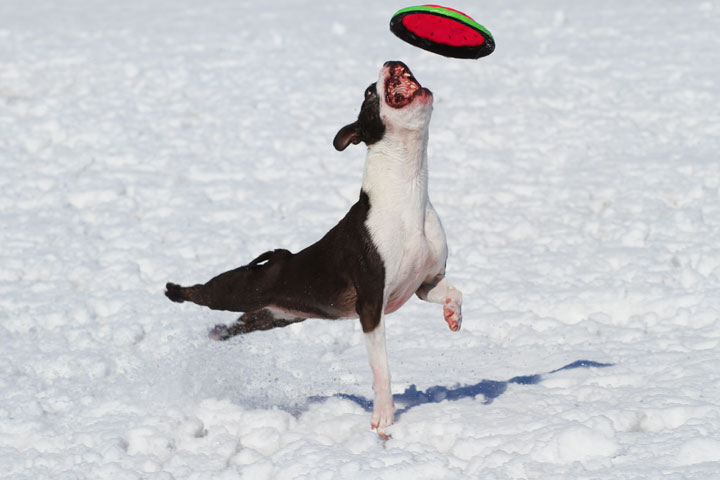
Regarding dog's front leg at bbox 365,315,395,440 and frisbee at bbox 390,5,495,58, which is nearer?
dog's front leg at bbox 365,315,395,440

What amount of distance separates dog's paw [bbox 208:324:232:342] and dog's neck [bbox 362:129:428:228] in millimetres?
1491

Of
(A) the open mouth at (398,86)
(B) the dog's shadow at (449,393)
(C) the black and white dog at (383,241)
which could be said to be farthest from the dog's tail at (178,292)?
(A) the open mouth at (398,86)

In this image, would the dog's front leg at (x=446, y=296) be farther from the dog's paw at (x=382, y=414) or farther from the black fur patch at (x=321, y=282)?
the dog's paw at (x=382, y=414)

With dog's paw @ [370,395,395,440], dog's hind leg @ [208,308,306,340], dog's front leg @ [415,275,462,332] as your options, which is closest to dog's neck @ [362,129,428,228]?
dog's front leg @ [415,275,462,332]

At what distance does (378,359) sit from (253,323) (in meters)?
1.12

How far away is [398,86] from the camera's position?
4461 millimetres

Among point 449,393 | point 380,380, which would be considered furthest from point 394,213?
point 449,393

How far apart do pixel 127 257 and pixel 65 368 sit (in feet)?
6.66

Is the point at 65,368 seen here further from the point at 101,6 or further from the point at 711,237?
the point at 101,6

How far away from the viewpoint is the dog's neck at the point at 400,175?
15.1 ft

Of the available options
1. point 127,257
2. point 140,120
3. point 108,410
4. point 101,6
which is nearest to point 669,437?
point 108,410

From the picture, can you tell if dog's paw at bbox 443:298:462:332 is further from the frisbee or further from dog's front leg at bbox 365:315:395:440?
the frisbee

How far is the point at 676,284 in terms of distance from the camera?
6922 mm

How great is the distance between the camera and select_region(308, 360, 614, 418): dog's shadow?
516 centimetres
